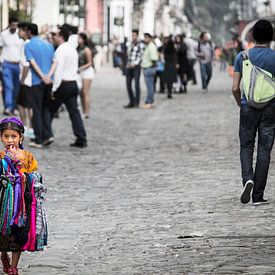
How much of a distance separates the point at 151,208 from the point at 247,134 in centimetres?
113

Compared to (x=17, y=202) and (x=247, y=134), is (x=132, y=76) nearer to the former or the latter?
(x=247, y=134)

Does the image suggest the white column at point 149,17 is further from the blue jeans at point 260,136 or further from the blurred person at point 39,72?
the blue jeans at point 260,136

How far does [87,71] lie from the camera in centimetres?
2505

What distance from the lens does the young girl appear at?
8.20 meters

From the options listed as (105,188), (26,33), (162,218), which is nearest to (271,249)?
(162,218)

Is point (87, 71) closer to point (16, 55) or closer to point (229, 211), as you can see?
point (16, 55)

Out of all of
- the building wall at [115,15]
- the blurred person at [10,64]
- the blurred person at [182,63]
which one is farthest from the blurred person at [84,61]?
the building wall at [115,15]

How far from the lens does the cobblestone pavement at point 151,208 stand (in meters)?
9.03

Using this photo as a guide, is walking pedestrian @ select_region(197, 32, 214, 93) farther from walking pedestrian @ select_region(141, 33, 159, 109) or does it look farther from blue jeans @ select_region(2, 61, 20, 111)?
blue jeans @ select_region(2, 61, 20, 111)

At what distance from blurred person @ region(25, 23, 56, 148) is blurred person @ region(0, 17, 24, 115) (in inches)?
266

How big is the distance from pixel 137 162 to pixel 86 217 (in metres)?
5.38

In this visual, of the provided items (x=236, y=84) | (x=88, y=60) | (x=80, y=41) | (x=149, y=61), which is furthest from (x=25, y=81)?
(x=149, y=61)

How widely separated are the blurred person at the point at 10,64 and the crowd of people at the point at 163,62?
157 inches

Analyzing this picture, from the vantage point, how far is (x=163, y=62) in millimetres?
35719
